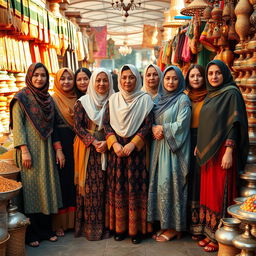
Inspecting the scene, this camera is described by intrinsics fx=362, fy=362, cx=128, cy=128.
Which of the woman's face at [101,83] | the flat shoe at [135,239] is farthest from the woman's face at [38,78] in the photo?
the flat shoe at [135,239]

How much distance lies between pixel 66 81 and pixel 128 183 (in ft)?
3.48

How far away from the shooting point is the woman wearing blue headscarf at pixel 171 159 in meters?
2.93


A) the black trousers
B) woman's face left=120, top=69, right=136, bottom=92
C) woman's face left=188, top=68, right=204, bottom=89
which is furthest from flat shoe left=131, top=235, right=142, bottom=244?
woman's face left=188, top=68, right=204, bottom=89

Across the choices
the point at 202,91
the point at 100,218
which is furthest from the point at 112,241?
the point at 202,91

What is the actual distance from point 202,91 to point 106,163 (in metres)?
1.01

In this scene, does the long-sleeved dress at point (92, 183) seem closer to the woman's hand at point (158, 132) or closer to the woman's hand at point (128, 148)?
the woman's hand at point (128, 148)

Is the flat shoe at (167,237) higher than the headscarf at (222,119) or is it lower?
lower

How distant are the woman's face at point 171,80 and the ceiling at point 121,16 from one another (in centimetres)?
1203

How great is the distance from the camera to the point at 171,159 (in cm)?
297

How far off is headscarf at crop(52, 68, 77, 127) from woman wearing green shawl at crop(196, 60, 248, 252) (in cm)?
116

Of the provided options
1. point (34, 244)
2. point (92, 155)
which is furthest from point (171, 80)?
point (34, 244)

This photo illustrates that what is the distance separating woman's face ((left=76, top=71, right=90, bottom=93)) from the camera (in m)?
3.32

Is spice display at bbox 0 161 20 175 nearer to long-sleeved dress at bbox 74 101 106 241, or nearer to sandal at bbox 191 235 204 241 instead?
long-sleeved dress at bbox 74 101 106 241

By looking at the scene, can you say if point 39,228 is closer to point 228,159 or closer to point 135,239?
point 135,239
